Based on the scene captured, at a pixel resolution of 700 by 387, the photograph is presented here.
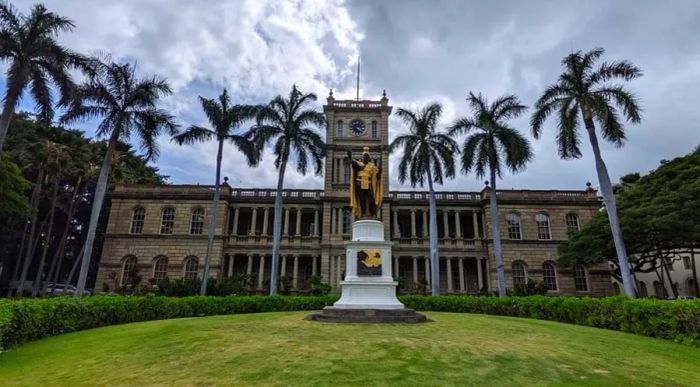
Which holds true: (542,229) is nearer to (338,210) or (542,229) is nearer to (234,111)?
(338,210)

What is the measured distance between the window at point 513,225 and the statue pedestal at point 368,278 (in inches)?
869

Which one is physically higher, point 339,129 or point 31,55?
point 339,129

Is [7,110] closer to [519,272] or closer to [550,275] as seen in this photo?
[519,272]

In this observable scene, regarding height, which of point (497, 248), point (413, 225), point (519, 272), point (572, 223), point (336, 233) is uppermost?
point (572, 223)

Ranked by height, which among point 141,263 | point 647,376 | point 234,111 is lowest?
point 647,376

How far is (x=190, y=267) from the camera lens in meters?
30.2

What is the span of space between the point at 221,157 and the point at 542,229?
25293 mm

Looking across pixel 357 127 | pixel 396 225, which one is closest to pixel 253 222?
pixel 396 225

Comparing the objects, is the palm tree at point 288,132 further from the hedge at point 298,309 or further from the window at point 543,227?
the window at point 543,227

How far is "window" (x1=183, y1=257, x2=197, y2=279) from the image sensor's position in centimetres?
3000

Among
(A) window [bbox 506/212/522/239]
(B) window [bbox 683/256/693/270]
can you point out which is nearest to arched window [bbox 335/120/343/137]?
(A) window [bbox 506/212/522/239]

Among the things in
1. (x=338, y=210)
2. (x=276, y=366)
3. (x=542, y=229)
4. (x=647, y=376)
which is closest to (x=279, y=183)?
(x=338, y=210)

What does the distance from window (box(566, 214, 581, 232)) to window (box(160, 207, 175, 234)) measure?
3226cm

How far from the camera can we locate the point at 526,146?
21.4 meters
